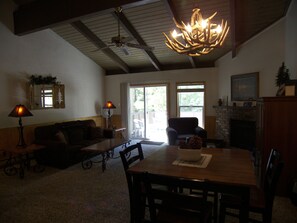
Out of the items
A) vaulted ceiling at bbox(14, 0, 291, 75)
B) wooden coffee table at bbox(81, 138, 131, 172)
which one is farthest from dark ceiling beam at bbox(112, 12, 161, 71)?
wooden coffee table at bbox(81, 138, 131, 172)

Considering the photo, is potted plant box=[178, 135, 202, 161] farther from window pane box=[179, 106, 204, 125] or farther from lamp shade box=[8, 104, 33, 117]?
window pane box=[179, 106, 204, 125]

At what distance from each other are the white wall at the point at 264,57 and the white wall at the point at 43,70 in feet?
15.5

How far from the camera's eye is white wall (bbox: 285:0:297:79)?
12.0 feet

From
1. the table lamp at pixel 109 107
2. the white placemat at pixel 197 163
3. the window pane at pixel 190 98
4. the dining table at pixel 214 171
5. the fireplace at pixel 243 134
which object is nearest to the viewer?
the dining table at pixel 214 171

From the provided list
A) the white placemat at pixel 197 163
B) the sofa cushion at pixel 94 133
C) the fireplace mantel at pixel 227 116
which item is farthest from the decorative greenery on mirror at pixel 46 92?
the fireplace mantel at pixel 227 116

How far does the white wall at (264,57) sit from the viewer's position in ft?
14.5

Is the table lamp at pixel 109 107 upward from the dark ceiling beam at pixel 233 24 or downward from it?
downward

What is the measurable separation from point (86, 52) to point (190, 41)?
5105 mm

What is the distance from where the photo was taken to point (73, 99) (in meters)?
6.38

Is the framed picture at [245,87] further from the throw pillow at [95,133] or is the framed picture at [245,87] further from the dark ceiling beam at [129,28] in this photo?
the throw pillow at [95,133]

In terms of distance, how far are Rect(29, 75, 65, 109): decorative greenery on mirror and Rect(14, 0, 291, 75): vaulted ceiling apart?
1173 mm

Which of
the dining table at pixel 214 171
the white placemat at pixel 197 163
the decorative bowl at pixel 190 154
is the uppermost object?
the decorative bowl at pixel 190 154

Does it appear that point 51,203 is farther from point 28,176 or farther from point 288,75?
point 288,75

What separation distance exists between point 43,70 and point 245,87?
5.44m
